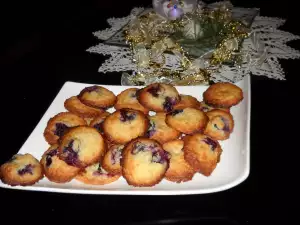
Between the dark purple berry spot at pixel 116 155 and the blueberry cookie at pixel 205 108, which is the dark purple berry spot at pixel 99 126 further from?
the blueberry cookie at pixel 205 108

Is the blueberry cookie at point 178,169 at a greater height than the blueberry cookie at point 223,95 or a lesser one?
lesser

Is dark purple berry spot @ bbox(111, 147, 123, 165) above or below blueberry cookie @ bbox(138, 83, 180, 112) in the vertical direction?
below

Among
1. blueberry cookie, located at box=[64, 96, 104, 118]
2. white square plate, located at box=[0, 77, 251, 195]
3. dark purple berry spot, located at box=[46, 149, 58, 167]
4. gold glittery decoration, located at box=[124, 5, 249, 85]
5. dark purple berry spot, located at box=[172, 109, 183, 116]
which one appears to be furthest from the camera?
gold glittery decoration, located at box=[124, 5, 249, 85]

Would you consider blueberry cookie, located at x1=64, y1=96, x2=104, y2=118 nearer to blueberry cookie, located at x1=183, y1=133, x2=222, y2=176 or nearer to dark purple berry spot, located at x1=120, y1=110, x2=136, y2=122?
dark purple berry spot, located at x1=120, y1=110, x2=136, y2=122

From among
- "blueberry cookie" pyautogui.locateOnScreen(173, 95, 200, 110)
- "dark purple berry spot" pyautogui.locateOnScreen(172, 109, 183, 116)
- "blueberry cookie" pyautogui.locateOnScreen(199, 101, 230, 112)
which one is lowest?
"blueberry cookie" pyautogui.locateOnScreen(199, 101, 230, 112)

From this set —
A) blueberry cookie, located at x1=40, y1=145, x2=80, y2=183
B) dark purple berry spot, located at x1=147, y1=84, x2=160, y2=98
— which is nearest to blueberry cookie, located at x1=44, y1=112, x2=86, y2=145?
blueberry cookie, located at x1=40, y1=145, x2=80, y2=183

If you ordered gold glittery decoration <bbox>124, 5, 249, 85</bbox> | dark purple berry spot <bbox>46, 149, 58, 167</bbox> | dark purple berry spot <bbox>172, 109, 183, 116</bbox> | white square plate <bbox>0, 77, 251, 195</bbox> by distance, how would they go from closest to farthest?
white square plate <bbox>0, 77, 251, 195</bbox>, dark purple berry spot <bbox>46, 149, 58, 167</bbox>, dark purple berry spot <bbox>172, 109, 183, 116</bbox>, gold glittery decoration <bbox>124, 5, 249, 85</bbox>

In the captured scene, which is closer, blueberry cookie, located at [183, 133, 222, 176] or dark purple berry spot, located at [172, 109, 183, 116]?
blueberry cookie, located at [183, 133, 222, 176]

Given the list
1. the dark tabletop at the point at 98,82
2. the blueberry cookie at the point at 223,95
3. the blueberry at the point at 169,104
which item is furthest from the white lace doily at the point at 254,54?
the blueberry at the point at 169,104
